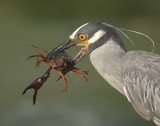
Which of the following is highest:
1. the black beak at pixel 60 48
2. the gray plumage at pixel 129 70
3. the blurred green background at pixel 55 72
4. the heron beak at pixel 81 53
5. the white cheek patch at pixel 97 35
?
the black beak at pixel 60 48

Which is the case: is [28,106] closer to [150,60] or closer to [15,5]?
[150,60]

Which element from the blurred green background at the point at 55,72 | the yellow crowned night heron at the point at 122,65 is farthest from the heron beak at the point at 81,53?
the blurred green background at the point at 55,72

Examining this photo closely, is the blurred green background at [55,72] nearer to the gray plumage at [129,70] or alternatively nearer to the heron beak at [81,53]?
the heron beak at [81,53]

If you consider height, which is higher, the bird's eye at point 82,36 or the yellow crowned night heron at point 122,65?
the bird's eye at point 82,36

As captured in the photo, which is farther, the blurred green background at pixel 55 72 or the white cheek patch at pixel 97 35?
the blurred green background at pixel 55 72

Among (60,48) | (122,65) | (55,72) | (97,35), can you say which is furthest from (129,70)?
(55,72)

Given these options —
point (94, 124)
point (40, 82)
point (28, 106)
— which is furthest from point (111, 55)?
point (28, 106)

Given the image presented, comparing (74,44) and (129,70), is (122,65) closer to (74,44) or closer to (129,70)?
(129,70)
